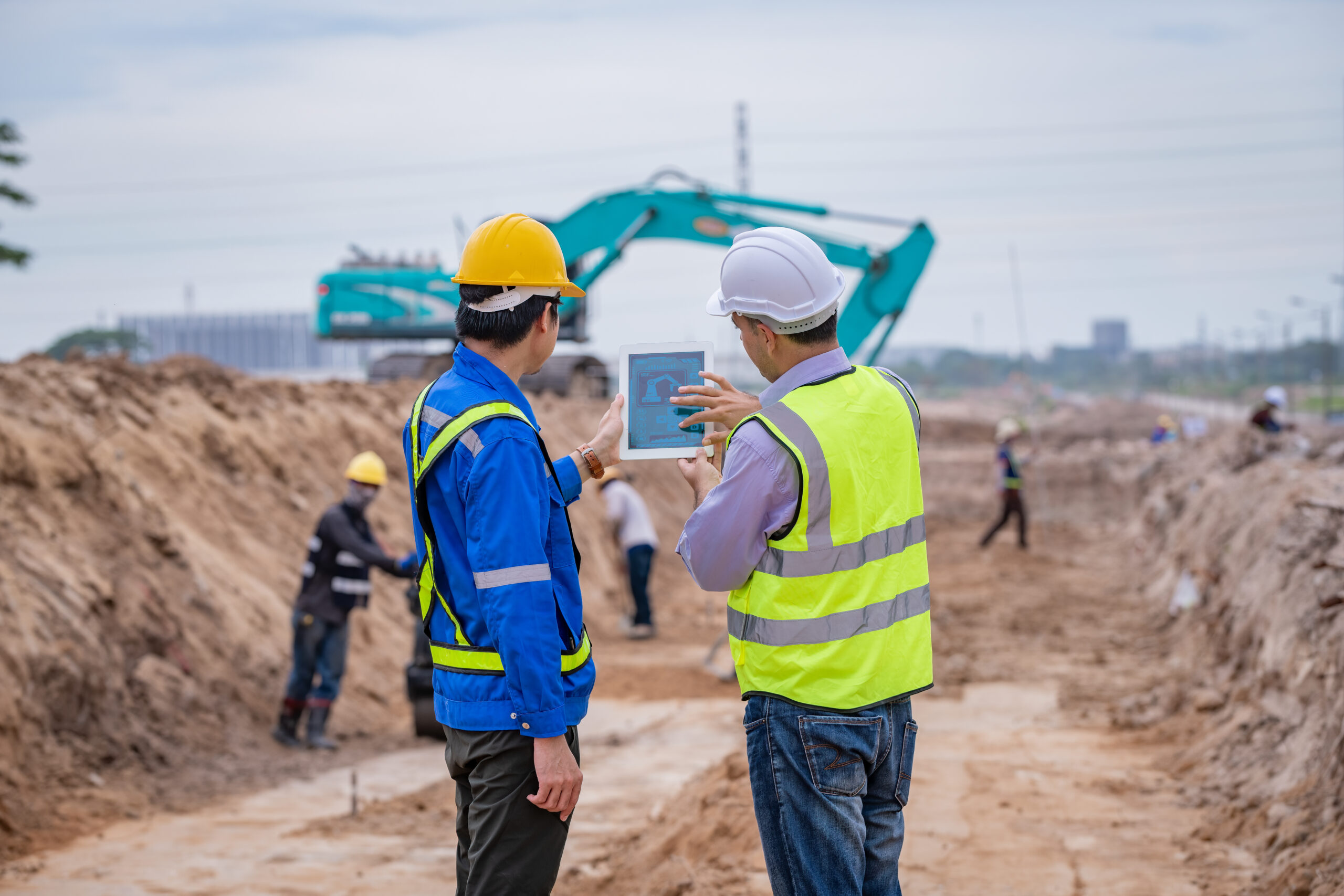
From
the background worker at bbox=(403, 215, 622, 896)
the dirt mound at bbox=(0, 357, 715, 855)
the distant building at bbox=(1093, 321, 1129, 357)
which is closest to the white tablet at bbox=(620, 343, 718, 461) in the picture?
the background worker at bbox=(403, 215, 622, 896)

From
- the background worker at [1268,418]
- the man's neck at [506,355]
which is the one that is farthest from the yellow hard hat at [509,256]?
the background worker at [1268,418]

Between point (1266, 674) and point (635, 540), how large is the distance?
23.4 feet

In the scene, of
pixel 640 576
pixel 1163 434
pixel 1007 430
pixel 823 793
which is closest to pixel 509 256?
pixel 823 793

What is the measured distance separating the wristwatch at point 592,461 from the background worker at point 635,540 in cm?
939

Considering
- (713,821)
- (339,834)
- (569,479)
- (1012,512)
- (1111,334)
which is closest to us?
(569,479)

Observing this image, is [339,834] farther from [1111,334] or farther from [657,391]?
[1111,334]

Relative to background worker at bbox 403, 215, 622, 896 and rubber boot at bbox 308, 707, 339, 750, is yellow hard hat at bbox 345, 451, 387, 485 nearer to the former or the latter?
rubber boot at bbox 308, 707, 339, 750

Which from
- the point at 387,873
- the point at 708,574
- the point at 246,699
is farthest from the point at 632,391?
the point at 246,699

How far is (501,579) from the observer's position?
279cm

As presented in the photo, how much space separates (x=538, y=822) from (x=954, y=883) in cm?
257

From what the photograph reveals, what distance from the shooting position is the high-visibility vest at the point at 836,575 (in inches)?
108

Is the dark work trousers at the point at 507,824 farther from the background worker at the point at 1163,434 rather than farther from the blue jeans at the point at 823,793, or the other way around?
the background worker at the point at 1163,434

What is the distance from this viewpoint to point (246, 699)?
8844 millimetres

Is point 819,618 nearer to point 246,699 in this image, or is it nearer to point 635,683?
point 246,699
